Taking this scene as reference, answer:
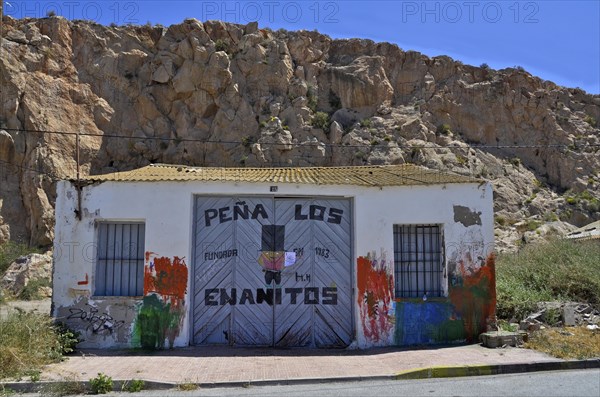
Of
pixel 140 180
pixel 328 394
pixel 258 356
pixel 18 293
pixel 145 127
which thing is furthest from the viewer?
pixel 145 127

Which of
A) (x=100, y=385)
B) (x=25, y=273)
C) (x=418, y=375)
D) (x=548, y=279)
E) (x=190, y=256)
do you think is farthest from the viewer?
(x=25, y=273)

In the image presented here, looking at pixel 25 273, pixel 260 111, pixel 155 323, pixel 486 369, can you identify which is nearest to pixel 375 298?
pixel 486 369

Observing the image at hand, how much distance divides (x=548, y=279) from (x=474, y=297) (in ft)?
15.1

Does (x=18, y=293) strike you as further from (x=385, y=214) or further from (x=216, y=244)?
(x=385, y=214)

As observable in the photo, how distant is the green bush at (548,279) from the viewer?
13.3 meters

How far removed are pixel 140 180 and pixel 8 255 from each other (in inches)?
866

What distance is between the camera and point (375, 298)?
36.7 feet

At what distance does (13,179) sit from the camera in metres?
32.1

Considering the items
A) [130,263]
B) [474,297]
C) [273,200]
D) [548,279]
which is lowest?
[474,297]

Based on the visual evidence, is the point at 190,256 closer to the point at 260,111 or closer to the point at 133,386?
the point at 133,386

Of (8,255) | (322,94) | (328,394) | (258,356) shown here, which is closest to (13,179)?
(8,255)

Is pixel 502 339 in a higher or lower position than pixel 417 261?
lower

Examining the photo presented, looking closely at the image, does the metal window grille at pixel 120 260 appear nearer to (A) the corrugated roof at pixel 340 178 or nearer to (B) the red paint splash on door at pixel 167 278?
(B) the red paint splash on door at pixel 167 278

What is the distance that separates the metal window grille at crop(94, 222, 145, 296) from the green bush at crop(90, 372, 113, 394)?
321 cm
